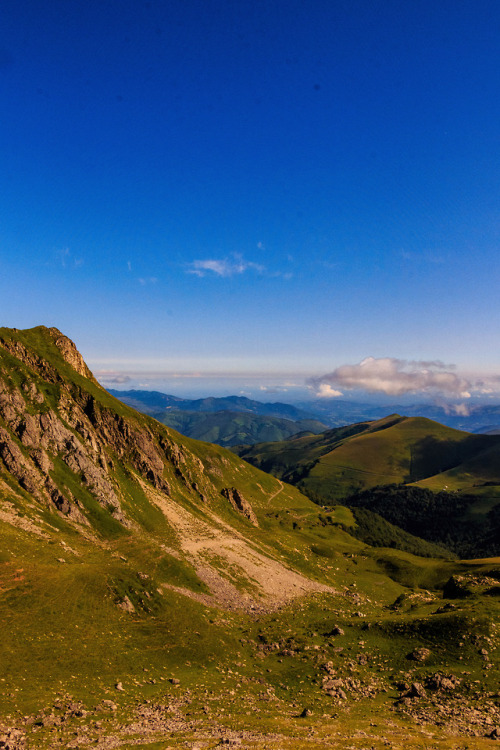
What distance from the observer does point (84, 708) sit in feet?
130

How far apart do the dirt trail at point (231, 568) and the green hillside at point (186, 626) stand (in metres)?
0.61

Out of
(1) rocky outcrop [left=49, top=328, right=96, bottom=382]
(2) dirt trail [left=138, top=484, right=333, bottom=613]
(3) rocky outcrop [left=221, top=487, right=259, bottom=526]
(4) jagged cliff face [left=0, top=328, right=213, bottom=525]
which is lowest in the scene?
(3) rocky outcrop [left=221, top=487, right=259, bottom=526]

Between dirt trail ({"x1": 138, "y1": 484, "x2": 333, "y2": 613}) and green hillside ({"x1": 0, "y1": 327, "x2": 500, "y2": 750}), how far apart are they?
609 mm

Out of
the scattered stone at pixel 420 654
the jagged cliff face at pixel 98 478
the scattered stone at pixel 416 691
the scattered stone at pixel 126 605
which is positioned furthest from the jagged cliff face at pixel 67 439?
the scattered stone at pixel 416 691

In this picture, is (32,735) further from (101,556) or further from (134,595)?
(101,556)

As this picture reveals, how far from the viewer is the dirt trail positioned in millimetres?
87938

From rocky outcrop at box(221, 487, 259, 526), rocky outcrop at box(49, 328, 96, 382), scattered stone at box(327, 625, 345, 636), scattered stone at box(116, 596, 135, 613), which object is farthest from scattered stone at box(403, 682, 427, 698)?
rocky outcrop at box(49, 328, 96, 382)

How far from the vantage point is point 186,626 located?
66.4m

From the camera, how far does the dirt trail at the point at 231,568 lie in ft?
289

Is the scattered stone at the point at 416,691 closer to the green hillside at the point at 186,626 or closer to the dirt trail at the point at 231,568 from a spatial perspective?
the green hillside at the point at 186,626

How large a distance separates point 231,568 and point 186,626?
3672 cm

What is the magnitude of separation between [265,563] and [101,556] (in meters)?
50.0

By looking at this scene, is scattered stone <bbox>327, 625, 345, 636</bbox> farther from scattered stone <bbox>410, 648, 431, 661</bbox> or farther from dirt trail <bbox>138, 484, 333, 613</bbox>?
dirt trail <bbox>138, 484, 333, 613</bbox>

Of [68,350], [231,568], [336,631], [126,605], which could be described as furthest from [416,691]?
[68,350]
